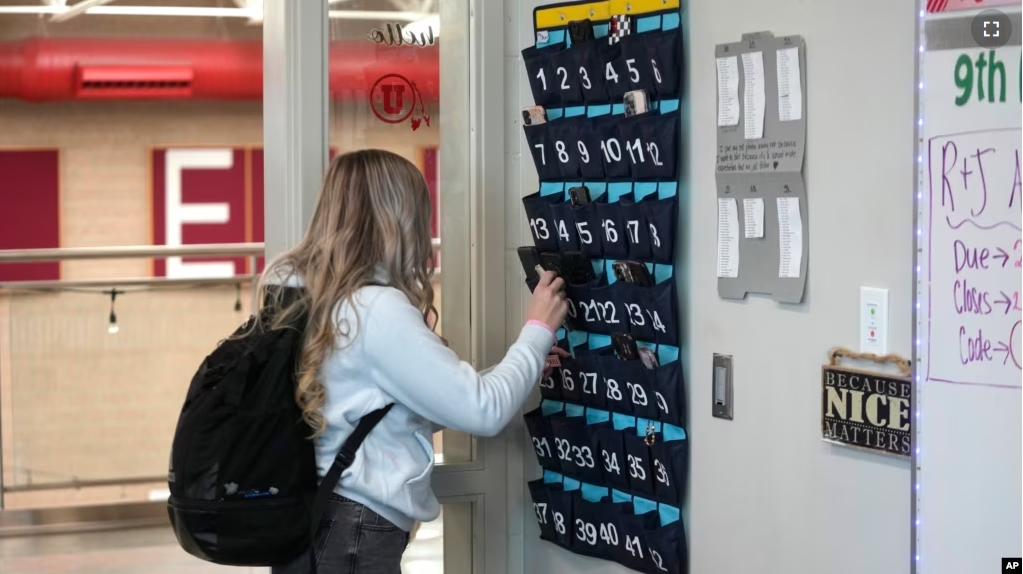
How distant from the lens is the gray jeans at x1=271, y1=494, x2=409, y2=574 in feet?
7.22

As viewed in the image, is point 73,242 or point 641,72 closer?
point 641,72

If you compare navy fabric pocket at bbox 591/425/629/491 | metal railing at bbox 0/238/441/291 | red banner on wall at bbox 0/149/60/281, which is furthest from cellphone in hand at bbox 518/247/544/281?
red banner on wall at bbox 0/149/60/281

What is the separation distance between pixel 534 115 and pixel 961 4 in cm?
118

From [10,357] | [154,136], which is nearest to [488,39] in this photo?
[10,357]

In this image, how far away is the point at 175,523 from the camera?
216 cm

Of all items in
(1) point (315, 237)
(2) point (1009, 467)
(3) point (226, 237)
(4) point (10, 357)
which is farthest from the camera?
(3) point (226, 237)

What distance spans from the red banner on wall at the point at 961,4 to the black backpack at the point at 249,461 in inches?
46.2

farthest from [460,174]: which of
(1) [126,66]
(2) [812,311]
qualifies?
(1) [126,66]

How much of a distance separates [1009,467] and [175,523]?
1398 mm

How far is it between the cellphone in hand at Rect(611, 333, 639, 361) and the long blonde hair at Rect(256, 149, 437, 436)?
45 centimetres

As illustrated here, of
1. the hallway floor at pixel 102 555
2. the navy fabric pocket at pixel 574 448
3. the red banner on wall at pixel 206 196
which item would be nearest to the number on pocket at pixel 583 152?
the navy fabric pocket at pixel 574 448

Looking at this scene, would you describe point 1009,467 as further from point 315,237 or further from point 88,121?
point 88,121

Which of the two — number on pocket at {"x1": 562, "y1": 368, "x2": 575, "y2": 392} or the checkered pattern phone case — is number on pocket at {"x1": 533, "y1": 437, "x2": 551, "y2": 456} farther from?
the checkered pattern phone case

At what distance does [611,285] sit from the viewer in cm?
252
